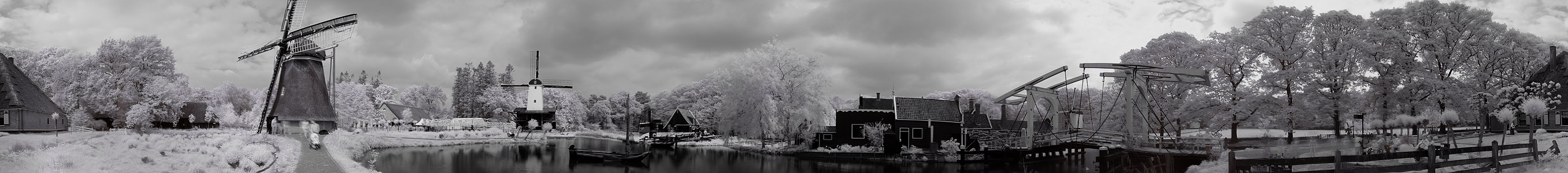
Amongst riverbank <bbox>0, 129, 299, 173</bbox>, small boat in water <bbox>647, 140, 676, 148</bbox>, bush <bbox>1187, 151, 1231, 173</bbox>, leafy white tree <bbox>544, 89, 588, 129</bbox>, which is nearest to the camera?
riverbank <bbox>0, 129, 299, 173</bbox>

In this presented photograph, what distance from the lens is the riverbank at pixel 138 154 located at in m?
19.9

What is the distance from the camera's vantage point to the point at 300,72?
40938 millimetres

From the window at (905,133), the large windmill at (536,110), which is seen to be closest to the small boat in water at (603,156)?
the window at (905,133)

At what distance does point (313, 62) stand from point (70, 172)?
23.9 metres

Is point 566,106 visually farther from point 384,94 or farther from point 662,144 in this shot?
point 662,144

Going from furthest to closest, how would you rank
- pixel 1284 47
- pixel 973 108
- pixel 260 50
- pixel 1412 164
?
pixel 973 108
pixel 260 50
pixel 1284 47
pixel 1412 164

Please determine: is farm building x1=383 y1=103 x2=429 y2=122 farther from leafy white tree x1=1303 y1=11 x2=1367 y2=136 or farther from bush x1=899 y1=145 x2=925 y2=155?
leafy white tree x1=1303 y1=11 x2=1367 y2=136

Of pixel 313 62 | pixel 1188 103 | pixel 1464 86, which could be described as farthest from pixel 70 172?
pixel 1464 86

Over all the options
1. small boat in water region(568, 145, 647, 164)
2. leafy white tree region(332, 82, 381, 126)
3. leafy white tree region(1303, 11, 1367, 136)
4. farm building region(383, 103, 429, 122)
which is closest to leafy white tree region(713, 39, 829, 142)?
small boat in water region(568, 145, 647, 164)

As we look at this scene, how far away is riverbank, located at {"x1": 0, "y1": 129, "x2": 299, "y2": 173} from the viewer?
1986cm

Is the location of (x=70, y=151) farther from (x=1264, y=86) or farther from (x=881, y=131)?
(x=1264, y=86)

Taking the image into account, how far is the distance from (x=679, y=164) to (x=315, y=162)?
514 inches

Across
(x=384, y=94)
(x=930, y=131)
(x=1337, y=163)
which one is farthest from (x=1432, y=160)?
(x=384, y=94)

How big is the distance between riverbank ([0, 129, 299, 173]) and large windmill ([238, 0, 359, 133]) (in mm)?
8618
